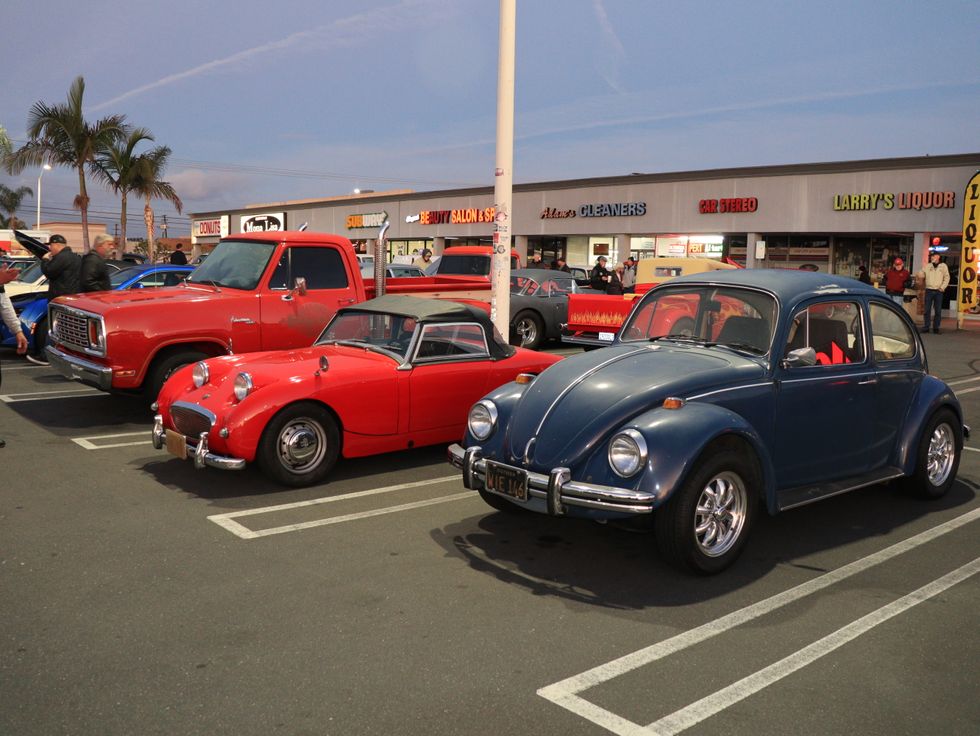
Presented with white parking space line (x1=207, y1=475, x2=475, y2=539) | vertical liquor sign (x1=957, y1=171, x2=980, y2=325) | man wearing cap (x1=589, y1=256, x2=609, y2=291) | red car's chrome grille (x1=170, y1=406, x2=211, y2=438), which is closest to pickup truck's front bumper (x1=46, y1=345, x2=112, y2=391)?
red car's chrome grille (x1=170, y1=406, x2=211, y2=438)

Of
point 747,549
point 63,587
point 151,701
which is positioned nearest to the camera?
point 151,701

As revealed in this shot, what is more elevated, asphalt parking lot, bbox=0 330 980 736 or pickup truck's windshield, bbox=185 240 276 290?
pickup truck's windshield, bbox=185 240 276 290

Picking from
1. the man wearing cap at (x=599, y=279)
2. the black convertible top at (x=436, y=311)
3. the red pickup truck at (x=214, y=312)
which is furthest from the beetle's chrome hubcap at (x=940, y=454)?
the man wearing cap at (x=599, y=279)

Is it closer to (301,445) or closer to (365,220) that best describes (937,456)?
(301,445)

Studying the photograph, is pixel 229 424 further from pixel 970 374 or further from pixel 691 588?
pixel 970 374

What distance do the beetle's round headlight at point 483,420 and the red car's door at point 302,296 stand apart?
4.48 metres

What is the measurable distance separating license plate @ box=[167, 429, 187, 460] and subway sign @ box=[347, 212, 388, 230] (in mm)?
39530

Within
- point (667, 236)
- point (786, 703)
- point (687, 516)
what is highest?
point (667, 236)

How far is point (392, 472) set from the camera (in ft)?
24.4

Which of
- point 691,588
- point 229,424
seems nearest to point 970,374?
point 691,588

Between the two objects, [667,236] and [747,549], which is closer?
[747,549]

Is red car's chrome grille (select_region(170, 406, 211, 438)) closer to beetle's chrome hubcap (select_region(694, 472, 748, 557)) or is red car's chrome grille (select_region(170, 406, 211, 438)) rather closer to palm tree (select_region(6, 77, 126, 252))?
beetle's chrome hubcap (select_region(694, 472, 748, 557))

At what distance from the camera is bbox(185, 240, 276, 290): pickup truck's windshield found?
9.67 metres

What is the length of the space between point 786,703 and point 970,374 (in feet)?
39.9
